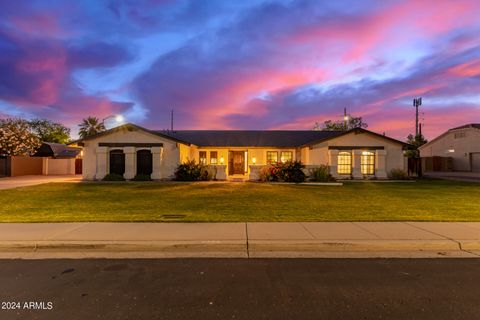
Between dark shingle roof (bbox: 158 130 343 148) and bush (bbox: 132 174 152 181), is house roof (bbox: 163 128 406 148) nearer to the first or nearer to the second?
dark shingle roof (bbox: 158 130 343 148)

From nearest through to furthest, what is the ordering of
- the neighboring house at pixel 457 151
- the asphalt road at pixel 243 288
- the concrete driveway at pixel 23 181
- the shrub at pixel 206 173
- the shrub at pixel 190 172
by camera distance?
the asphalt road at pixel 243 288
the concrete driveway at pixel 23 181
the shrub at pixel 190 172
the shrub at pixel 206 173
the neighboring house at pixel 457 151

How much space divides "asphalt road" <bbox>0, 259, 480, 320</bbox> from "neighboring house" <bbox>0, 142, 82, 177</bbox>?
3108 centimetres

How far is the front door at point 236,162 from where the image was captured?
30.5 meters

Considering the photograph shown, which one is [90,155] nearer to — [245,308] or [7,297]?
[7,297]

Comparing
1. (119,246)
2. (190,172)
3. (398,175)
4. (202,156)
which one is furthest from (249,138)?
(119,246)

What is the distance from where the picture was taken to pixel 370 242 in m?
6.65

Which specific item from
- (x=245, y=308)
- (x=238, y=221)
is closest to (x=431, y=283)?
(x=245, y=308)

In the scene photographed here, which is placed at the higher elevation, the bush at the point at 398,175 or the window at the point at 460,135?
the window at the point at 460,135

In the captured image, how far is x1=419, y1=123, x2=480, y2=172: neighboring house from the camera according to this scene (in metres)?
40.3

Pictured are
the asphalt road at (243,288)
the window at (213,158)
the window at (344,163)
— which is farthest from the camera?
the window at (213,158)

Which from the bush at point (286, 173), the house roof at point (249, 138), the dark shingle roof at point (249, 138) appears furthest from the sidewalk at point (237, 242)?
the dark shingle roof at point (249, 138)

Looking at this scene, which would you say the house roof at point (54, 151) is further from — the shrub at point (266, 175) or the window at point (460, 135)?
the window at point (460, 135)

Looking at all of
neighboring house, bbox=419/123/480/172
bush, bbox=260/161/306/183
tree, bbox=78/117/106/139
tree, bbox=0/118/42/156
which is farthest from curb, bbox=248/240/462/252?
tree, bbox=78/117/106/139

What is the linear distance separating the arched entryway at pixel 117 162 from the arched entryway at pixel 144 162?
1239mm
